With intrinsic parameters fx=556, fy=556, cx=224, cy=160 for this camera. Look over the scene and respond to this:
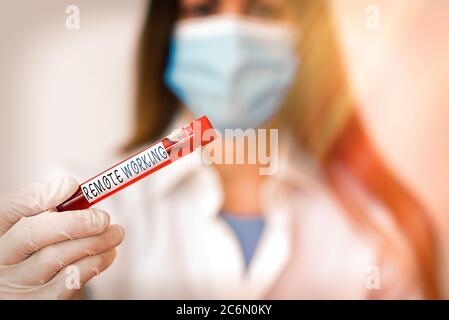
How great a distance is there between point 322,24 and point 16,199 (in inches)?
27.4

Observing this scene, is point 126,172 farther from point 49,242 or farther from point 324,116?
point 324,116

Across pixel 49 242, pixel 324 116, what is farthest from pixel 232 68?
pixel 49 242

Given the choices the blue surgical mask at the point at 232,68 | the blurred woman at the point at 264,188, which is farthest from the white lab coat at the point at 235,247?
the blue surgical mask at the point at 232,68

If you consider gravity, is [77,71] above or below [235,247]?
above

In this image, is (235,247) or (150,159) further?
(235,247)

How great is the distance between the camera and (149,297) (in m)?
1.13

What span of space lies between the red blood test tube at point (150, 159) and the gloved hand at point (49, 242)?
0.05m

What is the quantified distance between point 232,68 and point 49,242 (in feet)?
1.56

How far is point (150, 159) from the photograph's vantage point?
2.97 feet

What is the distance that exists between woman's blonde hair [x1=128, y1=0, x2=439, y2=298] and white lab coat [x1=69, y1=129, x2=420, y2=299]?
1.6 inches

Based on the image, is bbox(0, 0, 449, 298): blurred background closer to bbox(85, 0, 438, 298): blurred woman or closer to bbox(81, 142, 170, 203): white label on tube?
bbox(85, 0, 438, 298): blurred woman

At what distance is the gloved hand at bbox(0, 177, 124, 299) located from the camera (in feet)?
3.11

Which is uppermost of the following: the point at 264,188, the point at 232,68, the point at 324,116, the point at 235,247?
the point at 232,68

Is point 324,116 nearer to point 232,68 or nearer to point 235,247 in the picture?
point 232,68
